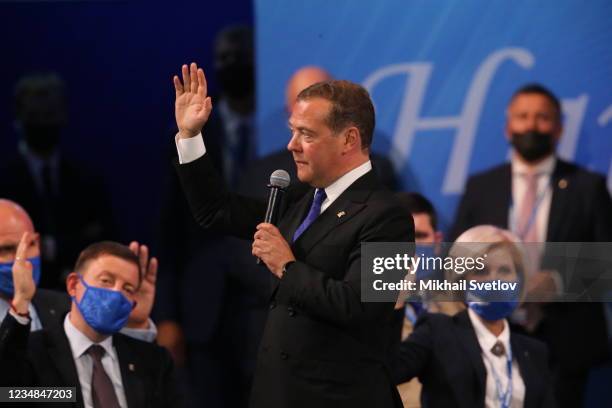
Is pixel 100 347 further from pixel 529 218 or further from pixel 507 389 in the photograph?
pixel 529 218

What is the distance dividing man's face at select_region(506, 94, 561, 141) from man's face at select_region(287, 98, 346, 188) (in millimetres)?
2388

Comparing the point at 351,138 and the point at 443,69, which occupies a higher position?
the point at 443,69

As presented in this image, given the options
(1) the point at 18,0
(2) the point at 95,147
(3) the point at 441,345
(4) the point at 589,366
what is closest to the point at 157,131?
(2) the point at 95,147

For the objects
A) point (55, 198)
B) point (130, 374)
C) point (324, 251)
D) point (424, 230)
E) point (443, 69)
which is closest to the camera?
point (324, 251)

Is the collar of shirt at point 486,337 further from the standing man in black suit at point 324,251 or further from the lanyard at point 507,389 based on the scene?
the standing man in black suit at point 324,251

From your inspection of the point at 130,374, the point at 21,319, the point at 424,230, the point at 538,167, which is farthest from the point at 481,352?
the point at 538,167

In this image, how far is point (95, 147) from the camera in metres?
7.84

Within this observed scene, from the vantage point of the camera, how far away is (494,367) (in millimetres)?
4512

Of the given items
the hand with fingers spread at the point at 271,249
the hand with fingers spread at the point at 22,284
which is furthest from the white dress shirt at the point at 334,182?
the hand with fingers spread at the point at 22,284

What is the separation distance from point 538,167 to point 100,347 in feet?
8.08

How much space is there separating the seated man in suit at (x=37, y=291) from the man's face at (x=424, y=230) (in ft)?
3.44

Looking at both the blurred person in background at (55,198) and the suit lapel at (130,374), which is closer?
the suit lapel at (130,374)

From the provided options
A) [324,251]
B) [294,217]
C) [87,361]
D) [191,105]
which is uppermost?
[191,105]

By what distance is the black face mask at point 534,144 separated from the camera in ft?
19.9
